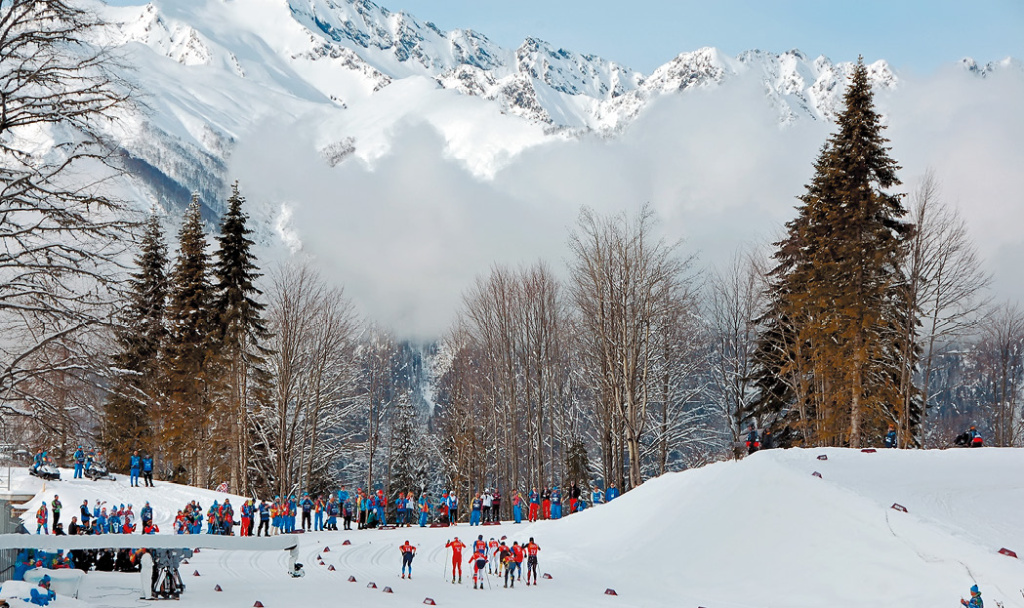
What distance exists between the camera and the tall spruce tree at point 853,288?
33.1 m

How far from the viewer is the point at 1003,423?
5278 centimetres

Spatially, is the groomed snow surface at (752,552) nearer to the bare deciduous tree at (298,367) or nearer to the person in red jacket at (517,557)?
the person in red jacket at (517,557)

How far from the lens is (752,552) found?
895 inches

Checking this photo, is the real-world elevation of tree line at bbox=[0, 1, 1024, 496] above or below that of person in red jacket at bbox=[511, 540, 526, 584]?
above

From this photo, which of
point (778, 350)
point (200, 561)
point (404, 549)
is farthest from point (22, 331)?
point (778, 350)

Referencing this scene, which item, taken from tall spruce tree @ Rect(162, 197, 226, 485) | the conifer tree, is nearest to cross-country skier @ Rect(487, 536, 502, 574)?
tall spruce tree @ Rect(162, 197, 226, 485)

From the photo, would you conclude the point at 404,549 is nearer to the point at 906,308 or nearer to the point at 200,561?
the point at 200,561

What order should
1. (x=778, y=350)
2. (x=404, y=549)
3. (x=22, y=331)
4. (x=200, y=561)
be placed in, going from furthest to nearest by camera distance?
(x=778, y=350), (x=200, y=561), (x=404, y=549), (x=22, y=331)

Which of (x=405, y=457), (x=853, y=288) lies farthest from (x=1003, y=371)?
(x=405, y=457)

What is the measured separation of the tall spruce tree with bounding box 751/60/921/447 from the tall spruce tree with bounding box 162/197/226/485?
28445mm

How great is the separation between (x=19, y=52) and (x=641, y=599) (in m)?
17.5

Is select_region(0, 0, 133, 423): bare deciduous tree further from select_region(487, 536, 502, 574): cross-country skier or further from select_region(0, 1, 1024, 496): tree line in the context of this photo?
select_region(487, 536, 502, 574): cross-country skier

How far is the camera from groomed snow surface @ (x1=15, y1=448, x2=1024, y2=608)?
1923 centimetres

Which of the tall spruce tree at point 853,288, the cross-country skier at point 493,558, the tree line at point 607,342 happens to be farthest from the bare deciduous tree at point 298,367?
the tall spruce tree at point 853,288
